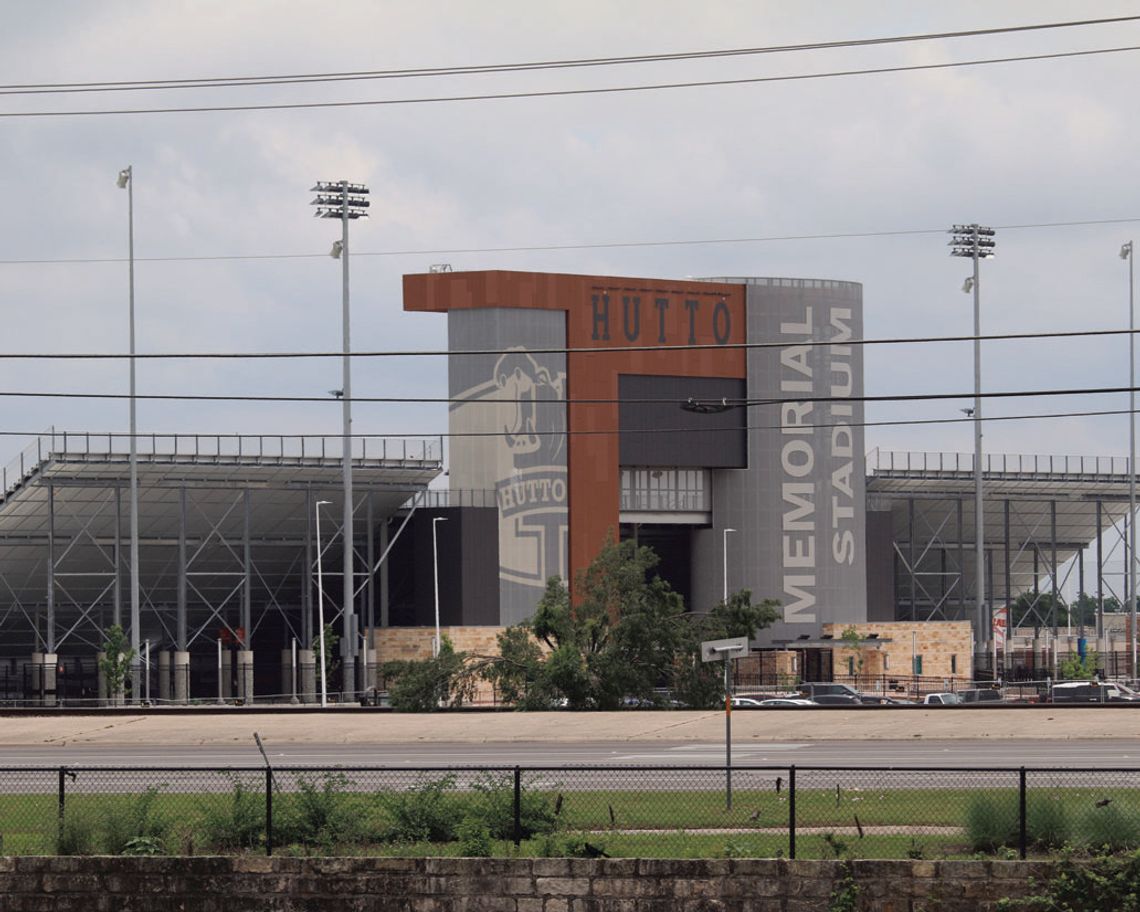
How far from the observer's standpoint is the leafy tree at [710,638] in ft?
170

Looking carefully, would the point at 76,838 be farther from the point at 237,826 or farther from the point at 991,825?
the point at 991,825

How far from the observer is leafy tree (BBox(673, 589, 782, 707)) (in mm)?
51688

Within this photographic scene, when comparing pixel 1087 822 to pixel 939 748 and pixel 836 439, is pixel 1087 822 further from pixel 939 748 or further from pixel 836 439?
pixel 836 439

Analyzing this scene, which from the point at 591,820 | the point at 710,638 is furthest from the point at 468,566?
the point at 591,820

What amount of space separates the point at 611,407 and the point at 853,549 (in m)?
13.8

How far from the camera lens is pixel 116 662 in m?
67.5

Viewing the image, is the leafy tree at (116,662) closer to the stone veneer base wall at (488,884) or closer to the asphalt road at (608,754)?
the asphalt road at (608,754)

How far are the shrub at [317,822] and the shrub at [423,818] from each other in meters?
0.43

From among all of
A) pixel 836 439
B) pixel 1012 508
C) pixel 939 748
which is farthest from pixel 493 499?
pixel 939 748

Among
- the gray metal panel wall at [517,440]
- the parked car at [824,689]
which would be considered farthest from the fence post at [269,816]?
the gray metal panel wall at [517,440]

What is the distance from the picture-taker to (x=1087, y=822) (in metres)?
20.0

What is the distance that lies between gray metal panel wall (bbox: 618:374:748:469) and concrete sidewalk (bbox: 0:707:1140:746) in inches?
1498

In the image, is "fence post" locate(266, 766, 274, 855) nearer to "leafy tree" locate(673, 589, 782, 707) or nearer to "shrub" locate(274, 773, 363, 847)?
"shrub" locate(274, 773, 363, 847)

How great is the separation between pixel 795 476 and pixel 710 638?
3139 centimetres
